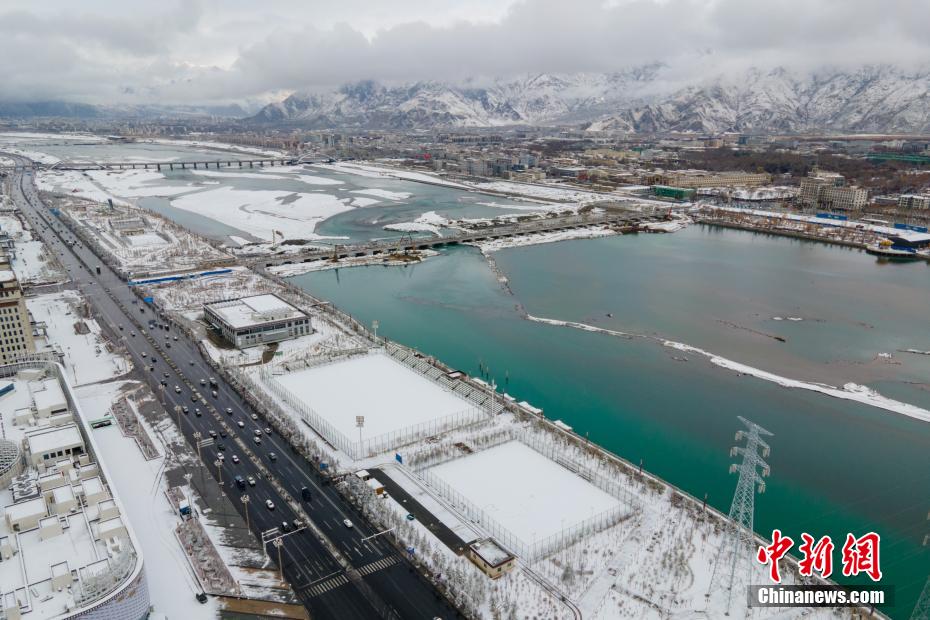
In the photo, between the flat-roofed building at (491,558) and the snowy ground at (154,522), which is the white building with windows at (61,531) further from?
the flat-roofed building at (491,558)

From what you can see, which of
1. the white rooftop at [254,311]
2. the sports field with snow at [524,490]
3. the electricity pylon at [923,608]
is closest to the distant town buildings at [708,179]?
the white rooftop at [254,311]

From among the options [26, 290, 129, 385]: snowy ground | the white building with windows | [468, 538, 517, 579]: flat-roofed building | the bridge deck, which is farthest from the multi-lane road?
the bridge deck

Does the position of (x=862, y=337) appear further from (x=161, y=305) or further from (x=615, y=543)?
(x=161, y=305)

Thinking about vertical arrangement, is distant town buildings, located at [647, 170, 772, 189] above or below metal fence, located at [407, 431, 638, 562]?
above

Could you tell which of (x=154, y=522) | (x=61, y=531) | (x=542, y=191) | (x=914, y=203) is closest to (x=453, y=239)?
(x=542, y=191)

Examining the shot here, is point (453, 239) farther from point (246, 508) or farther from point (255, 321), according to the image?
point (246, 508)

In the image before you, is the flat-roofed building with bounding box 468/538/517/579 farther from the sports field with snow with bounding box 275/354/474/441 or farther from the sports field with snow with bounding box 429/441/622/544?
the sports field with snow with bounding box 275/354/474/441
